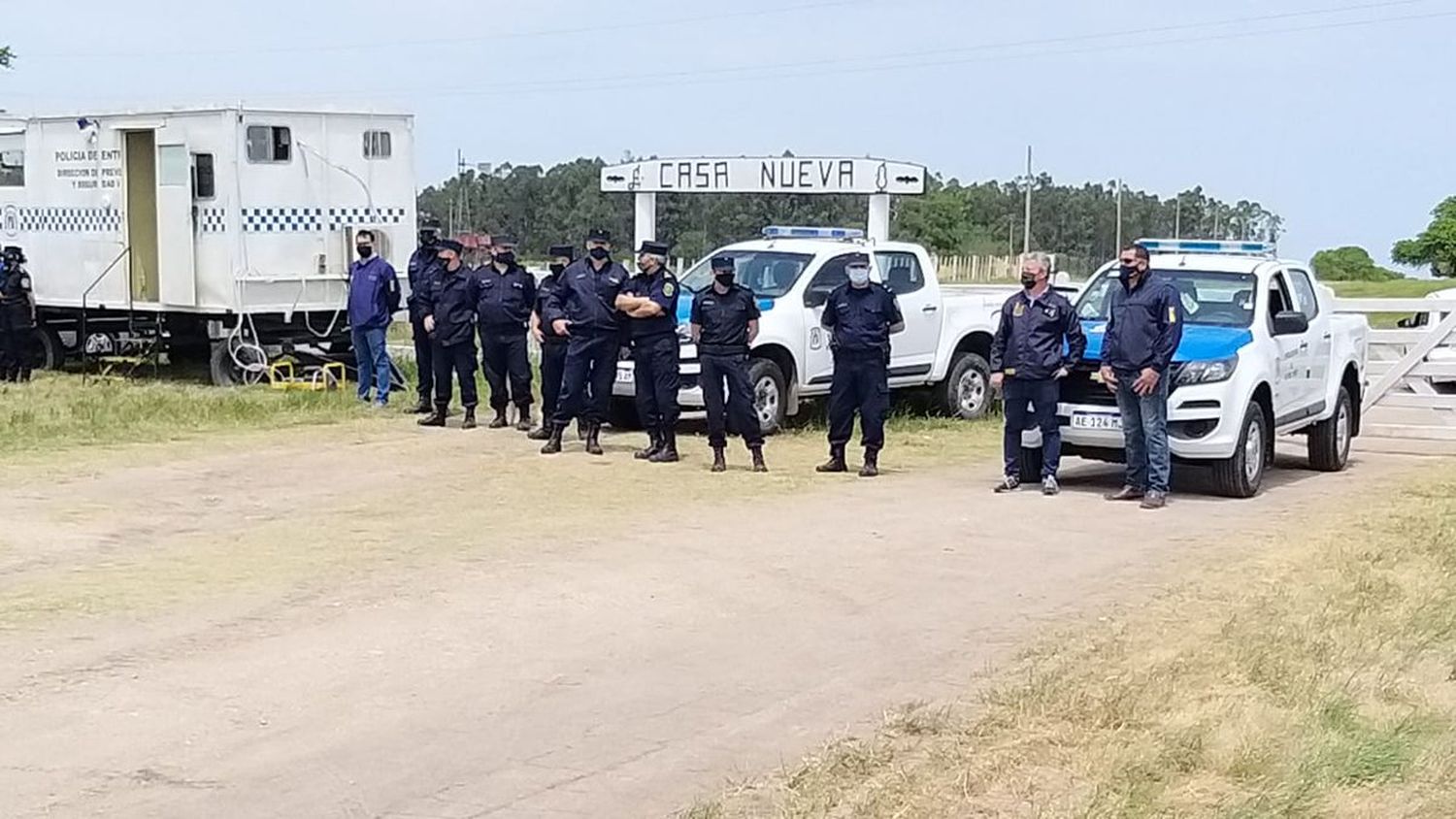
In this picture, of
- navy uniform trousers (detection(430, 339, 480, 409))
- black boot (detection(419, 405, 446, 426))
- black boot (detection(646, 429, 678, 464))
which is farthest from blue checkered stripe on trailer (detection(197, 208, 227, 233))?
black boot (detection(646, 429, 678, 464))

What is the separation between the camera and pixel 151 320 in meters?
21.3

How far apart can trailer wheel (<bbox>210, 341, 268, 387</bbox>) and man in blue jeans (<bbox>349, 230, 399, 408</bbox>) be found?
7.78 feet

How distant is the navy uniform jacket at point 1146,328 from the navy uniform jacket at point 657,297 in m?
3.58

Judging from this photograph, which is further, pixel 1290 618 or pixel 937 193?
pixel 937 193

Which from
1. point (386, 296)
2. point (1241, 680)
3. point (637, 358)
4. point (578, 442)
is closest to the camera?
point (1241, 680)

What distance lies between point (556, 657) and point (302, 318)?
43.7 ft

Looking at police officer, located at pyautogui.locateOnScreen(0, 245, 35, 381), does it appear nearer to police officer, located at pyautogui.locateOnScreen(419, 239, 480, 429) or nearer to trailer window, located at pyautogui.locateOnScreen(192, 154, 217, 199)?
trailer window, located at pyautogui.locateOnScreen(192, 154, 217, 199)

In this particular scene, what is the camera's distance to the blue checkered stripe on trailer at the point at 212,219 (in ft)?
64.1

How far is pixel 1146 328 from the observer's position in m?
11.9

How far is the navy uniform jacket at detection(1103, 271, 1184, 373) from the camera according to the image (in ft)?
39.0

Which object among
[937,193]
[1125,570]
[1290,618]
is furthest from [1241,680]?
[937,193]

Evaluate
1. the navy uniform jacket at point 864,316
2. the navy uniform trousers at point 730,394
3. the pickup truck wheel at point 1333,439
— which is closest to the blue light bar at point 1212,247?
the pickup truck wheel at point 1333,439

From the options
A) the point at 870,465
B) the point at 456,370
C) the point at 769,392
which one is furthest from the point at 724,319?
the point at 456,370

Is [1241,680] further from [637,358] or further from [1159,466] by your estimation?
[637,358]
